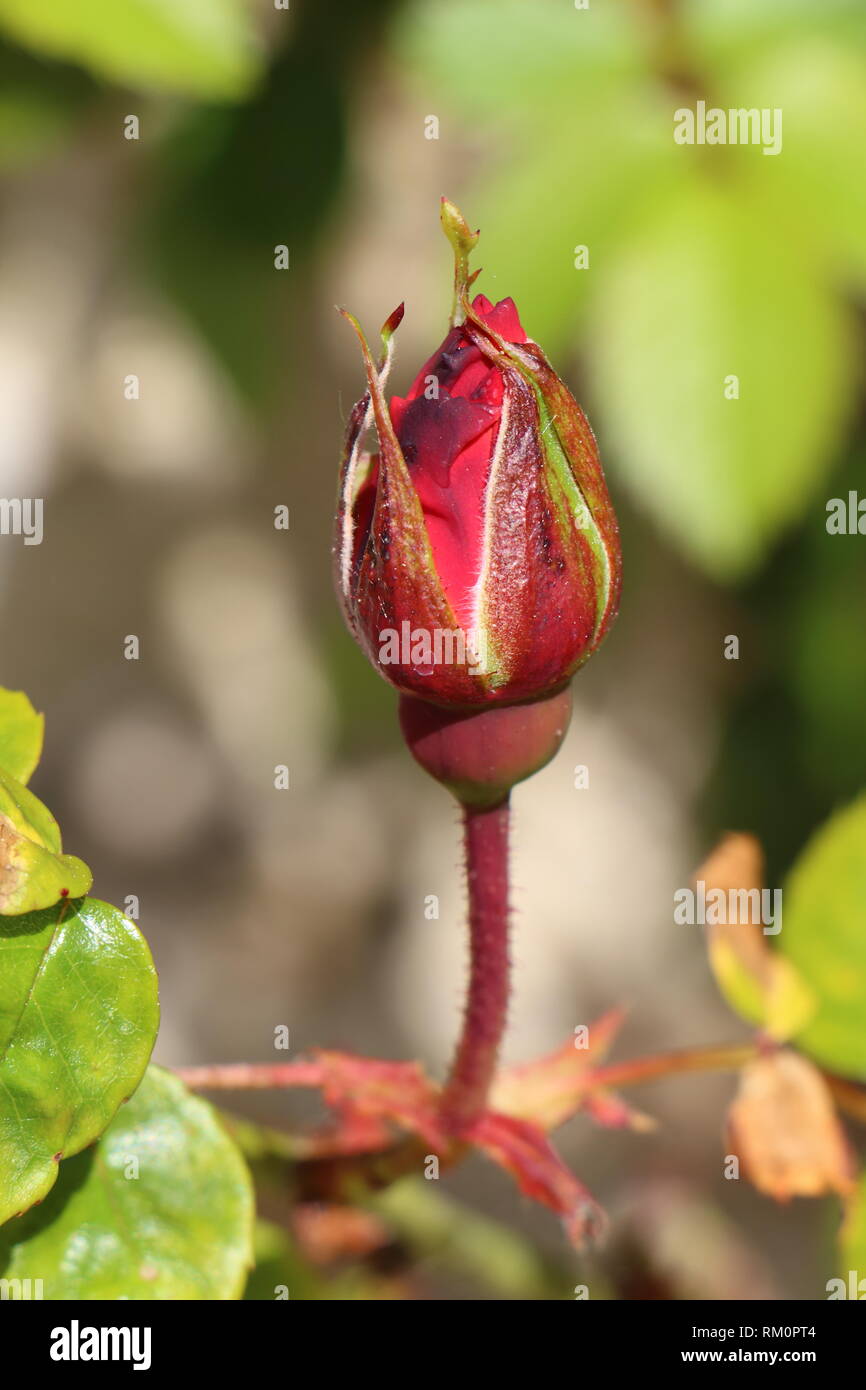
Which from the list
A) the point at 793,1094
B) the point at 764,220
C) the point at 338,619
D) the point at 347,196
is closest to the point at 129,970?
the point at 793,1094

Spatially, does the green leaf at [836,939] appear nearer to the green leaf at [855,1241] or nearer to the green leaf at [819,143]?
the green leaf at [855,1241]

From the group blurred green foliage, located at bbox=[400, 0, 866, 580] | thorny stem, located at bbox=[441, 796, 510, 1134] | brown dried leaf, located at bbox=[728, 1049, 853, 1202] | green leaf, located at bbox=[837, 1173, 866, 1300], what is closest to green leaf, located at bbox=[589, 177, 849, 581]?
blurred green foliage, located at bbox=[400, 0, 866, 580]

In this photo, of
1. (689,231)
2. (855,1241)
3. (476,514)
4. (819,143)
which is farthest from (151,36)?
(855,1241)

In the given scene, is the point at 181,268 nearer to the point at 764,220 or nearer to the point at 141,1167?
the point at 764,220

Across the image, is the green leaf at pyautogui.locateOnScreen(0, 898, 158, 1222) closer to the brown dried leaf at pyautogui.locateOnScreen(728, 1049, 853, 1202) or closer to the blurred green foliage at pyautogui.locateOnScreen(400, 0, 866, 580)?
the brown dried leaf at pyautogui.locateOnScreen(728, 1049, 853, 1202)

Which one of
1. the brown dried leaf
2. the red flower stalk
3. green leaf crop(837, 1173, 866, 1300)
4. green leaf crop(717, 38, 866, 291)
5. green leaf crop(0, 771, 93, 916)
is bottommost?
green leaf crop(837, 1173, 866, 1300)

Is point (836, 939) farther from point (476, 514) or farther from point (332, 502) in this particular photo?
point (332, 502)
